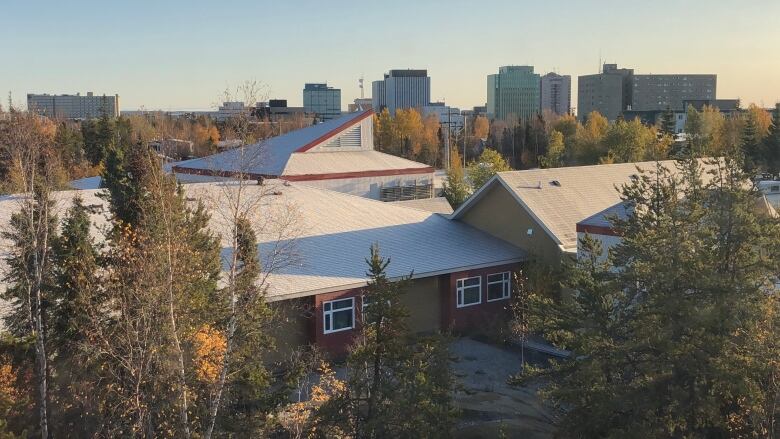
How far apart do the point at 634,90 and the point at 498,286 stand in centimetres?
15908

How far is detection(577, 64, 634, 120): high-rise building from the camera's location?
16625 centimetres

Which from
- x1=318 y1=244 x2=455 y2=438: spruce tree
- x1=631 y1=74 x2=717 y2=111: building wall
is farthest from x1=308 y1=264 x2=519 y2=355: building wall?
x1=631 y1=74 x2=717 y2=111: building wall

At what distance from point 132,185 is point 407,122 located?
7061cm

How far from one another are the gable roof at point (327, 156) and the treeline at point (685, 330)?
1072 inches

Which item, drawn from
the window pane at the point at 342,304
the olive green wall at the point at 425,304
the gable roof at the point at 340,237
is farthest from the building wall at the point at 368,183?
the window pane at the point at 342,304

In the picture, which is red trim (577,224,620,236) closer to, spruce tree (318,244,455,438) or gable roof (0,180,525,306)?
gable roof (0,180,525,306)

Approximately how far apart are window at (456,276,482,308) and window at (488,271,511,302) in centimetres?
50

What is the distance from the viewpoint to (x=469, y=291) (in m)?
25.3

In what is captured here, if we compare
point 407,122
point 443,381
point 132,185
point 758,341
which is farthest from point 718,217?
point 407,122

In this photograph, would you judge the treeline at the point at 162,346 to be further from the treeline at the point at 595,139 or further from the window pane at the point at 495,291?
the treeline at the point at 595,139

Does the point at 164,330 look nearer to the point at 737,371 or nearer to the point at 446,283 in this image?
the point at 737,371

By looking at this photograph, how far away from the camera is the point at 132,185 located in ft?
51.1

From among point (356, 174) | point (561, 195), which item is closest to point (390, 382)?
point (561, 195)

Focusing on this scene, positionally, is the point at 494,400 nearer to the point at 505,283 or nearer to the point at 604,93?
the point at 505,283
